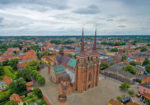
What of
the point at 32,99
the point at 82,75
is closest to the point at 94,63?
the point at 82,75

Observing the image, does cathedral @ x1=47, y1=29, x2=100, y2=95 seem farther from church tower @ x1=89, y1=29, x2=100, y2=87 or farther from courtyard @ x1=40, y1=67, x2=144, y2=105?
courtyard @ x1=40, y1=67, x2=144, y2=105

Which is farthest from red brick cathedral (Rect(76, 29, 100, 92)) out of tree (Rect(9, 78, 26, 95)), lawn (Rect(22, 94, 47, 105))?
tree (Rect(9, 78, 26, 95))

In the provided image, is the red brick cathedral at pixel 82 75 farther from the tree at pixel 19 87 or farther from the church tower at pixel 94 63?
the tree at pixel 19 87

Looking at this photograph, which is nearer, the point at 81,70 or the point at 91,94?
the point at 81,70

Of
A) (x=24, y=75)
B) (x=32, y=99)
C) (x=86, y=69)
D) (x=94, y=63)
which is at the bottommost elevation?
(x=32, y=99)

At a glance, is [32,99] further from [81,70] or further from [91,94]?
[91,94]

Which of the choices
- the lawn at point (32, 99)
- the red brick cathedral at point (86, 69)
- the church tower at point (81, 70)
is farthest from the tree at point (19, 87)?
the church tower at point (81, 70)
